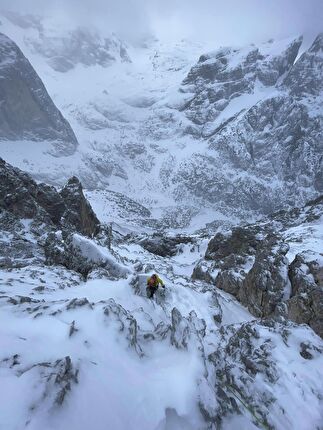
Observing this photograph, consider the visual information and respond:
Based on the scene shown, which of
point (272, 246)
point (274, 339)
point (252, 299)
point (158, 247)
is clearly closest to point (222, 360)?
point (274, 339)

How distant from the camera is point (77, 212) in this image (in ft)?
192

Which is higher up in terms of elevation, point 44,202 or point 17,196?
point 17,196

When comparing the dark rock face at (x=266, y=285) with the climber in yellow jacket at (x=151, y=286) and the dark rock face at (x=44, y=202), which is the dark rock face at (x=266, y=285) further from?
the dark rock face at (x=44, y=202)

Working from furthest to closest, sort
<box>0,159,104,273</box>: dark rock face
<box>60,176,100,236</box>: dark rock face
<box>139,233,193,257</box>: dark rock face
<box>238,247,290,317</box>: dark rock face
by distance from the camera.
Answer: <box>139,233,193,257</box>: dark rock face → <box>60,176,100,236</box>: dark rock face → <box>0,159,104,273</box>: dark rock face → <box>238,247,290,317</box>: dark rock face

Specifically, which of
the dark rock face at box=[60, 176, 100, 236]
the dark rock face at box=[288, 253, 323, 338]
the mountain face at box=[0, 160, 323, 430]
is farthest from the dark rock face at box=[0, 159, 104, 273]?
the dark rock face at box=[288, 253, 323, 338]

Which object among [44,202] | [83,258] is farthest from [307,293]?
[44,202]

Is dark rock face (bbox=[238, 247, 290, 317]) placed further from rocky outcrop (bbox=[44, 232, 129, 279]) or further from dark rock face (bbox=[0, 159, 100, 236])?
dark rock face (bbox=[0, 159, 100, 236])

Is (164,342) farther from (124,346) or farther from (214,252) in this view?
(214,252)

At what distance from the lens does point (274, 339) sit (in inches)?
603

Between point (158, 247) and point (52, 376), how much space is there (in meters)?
69.3

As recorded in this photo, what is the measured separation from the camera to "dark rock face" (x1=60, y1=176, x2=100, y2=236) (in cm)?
5609

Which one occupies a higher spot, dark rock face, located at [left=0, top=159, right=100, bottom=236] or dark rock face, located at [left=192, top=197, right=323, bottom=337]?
dark rock face, located at [left=192, top=197, right=323, bottom=337]

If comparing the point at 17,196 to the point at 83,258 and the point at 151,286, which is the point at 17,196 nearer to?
the point at 83,258

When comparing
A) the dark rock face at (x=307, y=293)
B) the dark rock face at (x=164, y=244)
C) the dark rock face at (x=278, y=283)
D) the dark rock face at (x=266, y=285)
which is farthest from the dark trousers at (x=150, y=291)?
the dark rock face at (x=164, y=244)
